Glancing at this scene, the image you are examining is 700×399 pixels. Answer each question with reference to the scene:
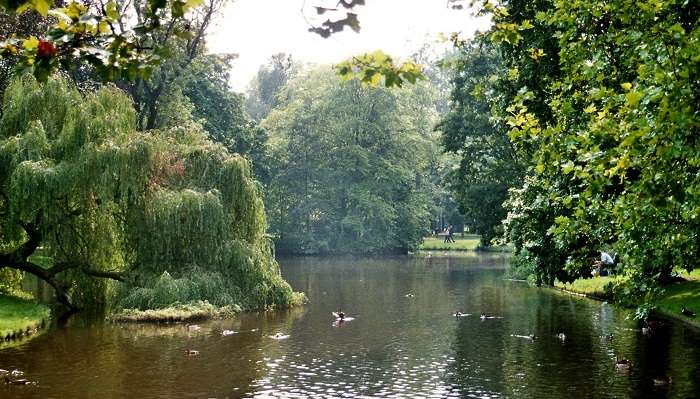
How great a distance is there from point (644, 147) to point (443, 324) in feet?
Result: 67.4

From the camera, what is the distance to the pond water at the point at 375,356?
18.5 metres

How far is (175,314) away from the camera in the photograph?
27797 mm

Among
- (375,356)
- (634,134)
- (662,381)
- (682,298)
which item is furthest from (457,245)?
(634,134)

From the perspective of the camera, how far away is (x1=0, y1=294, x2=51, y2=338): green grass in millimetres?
24323

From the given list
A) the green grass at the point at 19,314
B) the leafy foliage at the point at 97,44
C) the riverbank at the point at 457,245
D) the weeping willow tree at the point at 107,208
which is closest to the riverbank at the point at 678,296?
the weeping willow tree at the point at 107,208

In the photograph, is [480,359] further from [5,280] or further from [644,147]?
[5,280]

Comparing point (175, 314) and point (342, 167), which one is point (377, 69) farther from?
point (342, 167)

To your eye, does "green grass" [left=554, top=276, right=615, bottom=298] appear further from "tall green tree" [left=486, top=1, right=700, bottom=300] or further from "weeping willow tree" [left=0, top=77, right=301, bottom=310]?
"tall green tree" [left=486, top=1, right=700, bottom=300]

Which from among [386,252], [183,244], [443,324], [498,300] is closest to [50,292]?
[183,244]

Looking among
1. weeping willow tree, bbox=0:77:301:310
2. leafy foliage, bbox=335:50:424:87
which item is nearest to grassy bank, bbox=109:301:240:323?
weeping willow tree, bbox=0:77:301:310

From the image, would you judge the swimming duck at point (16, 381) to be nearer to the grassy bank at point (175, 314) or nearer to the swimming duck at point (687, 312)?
the grassy bank at point (175, 314)

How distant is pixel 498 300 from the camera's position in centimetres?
3706

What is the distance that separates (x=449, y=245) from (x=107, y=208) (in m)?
59.0

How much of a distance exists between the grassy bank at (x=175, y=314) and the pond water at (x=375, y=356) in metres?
0.54
